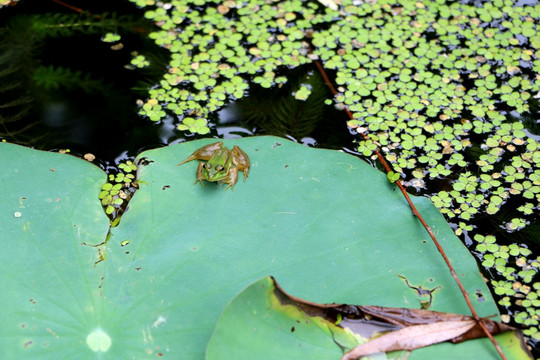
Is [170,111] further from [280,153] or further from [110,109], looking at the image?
[280,153]

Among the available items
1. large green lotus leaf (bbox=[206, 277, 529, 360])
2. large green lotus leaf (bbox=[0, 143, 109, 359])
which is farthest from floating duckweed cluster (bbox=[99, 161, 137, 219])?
large green lotus leaf (bbox=[206, 277, 529, 360])

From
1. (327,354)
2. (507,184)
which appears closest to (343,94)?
(507,184)

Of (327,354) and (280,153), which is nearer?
(327,354)

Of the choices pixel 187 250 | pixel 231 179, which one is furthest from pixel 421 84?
pixel 187 250

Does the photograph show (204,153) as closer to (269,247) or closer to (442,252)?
(269,247)

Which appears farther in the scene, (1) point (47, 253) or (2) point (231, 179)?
(2) point (231, 179)

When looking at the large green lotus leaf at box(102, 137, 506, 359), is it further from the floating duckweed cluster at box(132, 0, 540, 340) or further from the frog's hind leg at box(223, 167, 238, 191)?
the floating duckweed cluster at box(132, 0, 540, 340)
